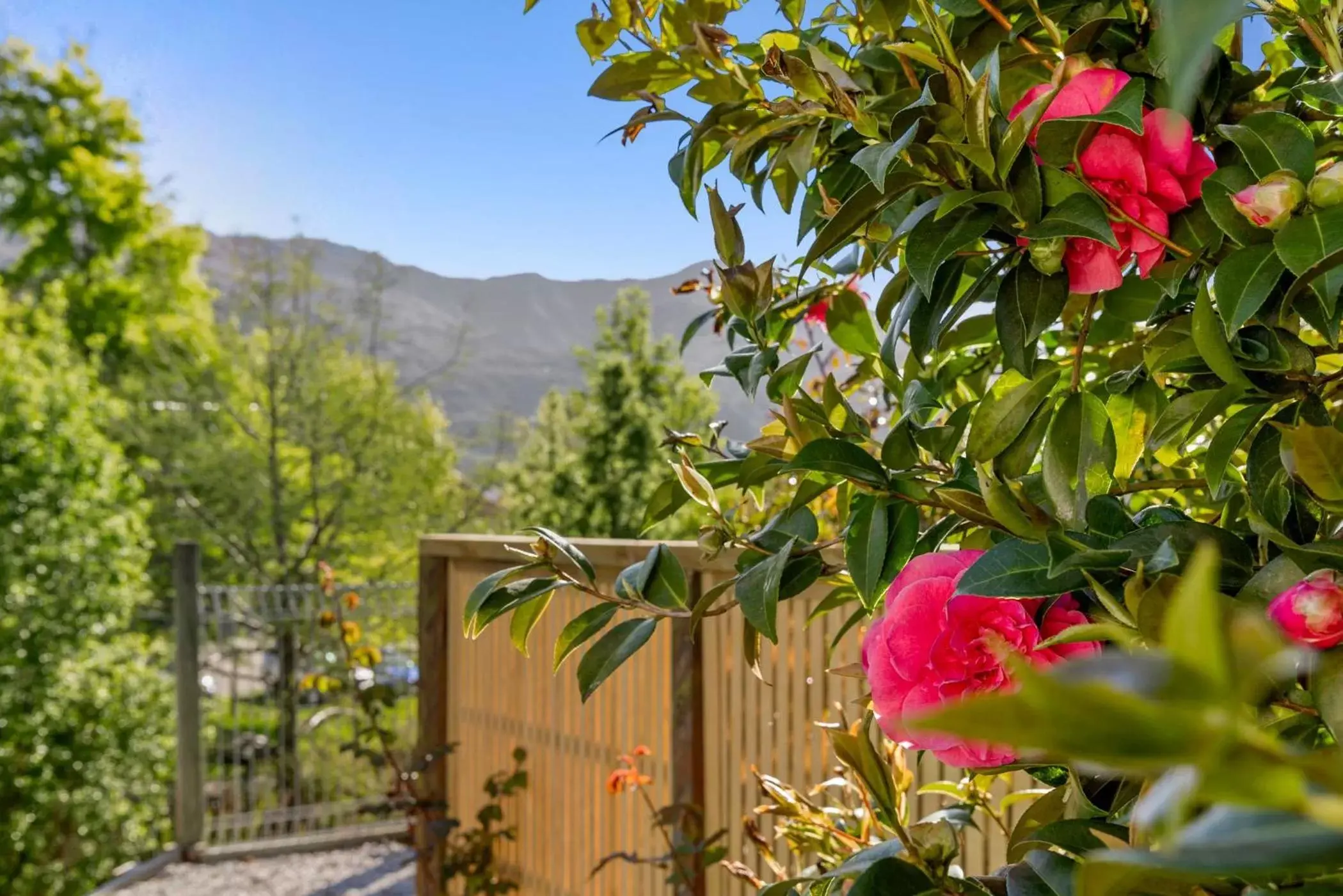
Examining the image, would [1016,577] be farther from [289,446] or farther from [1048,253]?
[289,446]

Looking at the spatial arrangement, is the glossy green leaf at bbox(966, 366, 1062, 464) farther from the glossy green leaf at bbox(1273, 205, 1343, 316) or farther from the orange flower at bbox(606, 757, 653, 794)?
the orange flower at bbox(606, 757, 653, 794)

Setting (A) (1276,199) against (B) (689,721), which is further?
(B) (689,721)

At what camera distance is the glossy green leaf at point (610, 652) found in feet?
1.86

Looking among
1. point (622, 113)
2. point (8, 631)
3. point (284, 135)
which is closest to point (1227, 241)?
point (622, 113)

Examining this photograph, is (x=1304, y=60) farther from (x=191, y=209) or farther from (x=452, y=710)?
(x=191, y=209)

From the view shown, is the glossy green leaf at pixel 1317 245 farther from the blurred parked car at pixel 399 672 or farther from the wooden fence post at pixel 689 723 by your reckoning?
the blurred parked car at pixel 399 672

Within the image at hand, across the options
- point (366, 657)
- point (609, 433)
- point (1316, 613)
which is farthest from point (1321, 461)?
point (609, 433)

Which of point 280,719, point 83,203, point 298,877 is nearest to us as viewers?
point 298,877

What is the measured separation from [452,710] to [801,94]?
3.04 m

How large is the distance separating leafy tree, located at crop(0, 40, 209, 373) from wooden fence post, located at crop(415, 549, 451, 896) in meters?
11.2

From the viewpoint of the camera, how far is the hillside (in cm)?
1238

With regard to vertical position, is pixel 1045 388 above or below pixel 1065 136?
below

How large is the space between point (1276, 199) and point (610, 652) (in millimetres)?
395

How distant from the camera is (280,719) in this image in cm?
724
